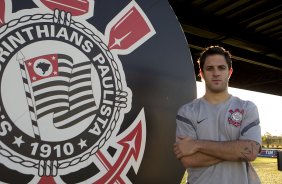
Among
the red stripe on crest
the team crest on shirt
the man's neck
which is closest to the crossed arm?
the team crest on shirt

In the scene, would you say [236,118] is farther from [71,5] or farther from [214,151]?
[71,5]

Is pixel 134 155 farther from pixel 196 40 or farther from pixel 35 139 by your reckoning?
pixel 196 40

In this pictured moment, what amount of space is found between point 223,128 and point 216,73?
38 cm

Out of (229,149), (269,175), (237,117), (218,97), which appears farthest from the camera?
(269,175)

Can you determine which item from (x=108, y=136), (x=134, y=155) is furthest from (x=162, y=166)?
(x=108, y=136)

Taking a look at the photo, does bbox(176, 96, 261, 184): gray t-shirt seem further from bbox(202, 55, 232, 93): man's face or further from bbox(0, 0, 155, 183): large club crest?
bbox(0, 0, 155, 183): large club crest

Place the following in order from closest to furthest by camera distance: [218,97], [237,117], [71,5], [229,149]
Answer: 1. [229,149]
2. [237,117]
3. [218,97]
4. [71,5]

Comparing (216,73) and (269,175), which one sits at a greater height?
(216,73)

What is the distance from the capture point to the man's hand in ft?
8.13

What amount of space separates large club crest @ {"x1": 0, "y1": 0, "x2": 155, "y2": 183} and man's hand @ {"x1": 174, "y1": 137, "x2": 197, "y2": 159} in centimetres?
53

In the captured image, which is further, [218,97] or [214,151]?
[218,97]

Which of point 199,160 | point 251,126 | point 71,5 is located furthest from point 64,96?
point 251,126

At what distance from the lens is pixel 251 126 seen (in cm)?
246

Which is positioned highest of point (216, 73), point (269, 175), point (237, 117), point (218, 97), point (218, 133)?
point (216, 73)
